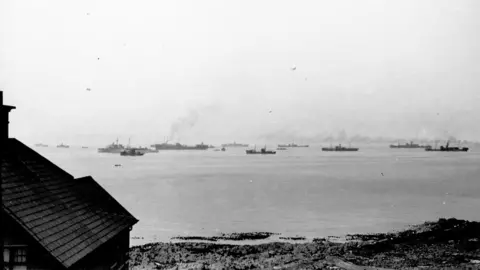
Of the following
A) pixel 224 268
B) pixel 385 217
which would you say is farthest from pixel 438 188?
pixel 224 268

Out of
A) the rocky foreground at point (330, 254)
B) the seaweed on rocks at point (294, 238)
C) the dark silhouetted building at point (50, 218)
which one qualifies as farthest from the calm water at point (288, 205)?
the dark silhouetted building at point (50, 218)

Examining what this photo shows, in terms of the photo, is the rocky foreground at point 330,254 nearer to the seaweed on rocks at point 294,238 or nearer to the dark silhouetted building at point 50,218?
the seaweed on rocks at point 294,238

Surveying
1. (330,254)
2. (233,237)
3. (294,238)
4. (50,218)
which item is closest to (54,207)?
(50,218)

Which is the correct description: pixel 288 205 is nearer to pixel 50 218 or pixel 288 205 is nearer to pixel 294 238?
pixel 294 238

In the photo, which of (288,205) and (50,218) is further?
(288,205)

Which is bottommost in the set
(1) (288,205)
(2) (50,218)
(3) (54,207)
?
(1) (288,205)

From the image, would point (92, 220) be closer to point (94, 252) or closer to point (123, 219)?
point (94, 252)

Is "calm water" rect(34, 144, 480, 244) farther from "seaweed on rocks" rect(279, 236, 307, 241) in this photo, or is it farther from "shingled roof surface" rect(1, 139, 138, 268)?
"shingled roof surface" rect(1, 139, 138, 268)
